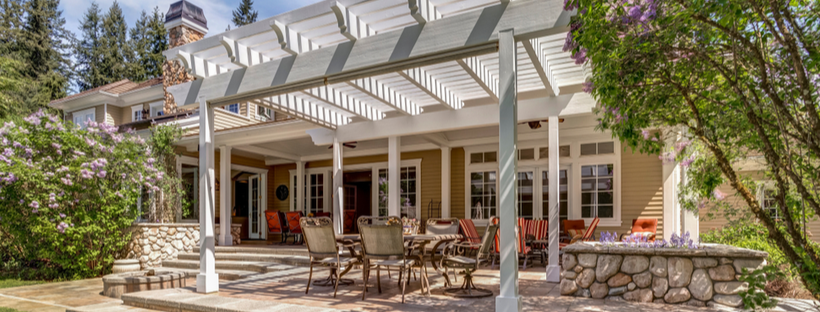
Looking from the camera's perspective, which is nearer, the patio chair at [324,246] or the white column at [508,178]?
the white column at [508,178]

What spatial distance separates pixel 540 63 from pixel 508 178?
1983 mm

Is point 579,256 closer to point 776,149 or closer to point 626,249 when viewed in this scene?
point 626,249

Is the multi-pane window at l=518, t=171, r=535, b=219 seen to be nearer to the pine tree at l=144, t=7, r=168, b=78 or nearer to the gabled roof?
the gabled roof

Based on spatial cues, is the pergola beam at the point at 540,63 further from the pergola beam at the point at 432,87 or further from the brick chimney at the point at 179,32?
the brick chimney at the point at 179,32

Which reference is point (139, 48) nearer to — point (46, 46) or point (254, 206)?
point (46, 46)

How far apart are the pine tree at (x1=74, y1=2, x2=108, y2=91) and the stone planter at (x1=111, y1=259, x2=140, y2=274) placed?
21.6m

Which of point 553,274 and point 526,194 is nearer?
point 553,274

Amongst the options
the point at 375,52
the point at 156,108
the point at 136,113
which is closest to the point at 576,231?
the point at 375,52

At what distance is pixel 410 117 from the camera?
26.1 ft

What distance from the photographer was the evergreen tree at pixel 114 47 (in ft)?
86.1

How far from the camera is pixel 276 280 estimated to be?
21.5 ft

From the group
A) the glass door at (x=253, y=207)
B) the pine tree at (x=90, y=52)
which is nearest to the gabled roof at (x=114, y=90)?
the glass door at (x=253, y=207)

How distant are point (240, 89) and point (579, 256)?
4.15 meters

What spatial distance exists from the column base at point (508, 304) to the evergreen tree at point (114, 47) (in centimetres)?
2759
